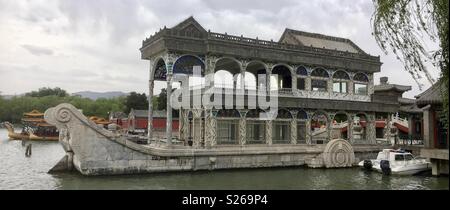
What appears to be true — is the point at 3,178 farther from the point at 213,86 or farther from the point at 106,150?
the point at 213,86

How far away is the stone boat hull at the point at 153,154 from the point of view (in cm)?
1978

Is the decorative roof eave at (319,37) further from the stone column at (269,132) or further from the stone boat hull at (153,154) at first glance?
the stone boat hull at (153,154)

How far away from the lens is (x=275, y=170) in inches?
942

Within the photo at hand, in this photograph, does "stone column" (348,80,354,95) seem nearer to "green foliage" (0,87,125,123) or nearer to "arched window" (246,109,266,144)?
"arched window" (246,109,266,144)

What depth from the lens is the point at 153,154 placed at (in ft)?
70.1

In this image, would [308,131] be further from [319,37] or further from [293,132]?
[319,37]

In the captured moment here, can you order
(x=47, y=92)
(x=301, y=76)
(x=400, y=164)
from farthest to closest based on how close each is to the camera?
(x=47, y=92), (x=301, y=76), (x=400, y=164)

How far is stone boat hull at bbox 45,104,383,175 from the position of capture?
19781 mm

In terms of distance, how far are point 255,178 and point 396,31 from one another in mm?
11590

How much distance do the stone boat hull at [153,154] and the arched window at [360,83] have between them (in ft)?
16.8

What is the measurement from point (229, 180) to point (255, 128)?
245 inches

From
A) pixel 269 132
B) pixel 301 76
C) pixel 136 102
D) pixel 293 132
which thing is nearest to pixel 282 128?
pixel 293 132

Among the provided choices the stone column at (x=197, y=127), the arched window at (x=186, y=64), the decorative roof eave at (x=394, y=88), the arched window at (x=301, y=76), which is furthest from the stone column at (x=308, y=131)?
the decorative roof eave at (x=394, y=88)

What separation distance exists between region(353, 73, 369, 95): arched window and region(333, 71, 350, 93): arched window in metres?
0.67
